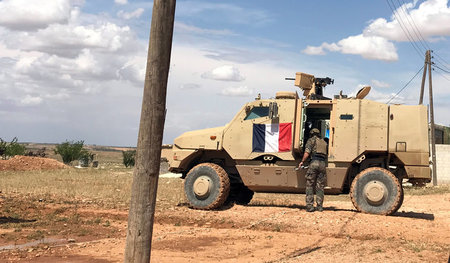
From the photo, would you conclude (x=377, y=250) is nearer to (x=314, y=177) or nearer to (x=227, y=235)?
(x=227, y=235)

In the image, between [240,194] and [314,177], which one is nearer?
[314,177]

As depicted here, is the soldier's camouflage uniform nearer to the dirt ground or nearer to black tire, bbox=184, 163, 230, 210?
the dirt ground

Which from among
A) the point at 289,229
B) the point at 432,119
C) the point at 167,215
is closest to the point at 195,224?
the point at 167,215

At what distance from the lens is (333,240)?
1017cm

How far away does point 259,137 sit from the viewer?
13.5 metres

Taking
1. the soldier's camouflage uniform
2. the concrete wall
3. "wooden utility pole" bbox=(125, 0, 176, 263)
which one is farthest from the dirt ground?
the concrete wall

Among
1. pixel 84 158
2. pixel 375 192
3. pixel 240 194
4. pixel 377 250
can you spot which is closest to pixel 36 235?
pixel 377 250

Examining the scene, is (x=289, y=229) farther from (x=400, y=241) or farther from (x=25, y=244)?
(x=25, y=244)

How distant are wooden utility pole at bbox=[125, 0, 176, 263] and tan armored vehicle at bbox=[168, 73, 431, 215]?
7487mm

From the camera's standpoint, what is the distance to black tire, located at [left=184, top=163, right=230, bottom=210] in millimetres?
13422

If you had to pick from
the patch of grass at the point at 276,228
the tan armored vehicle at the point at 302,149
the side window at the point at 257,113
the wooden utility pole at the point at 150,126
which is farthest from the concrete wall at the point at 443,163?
the wooden utility pole at the point at 150,126

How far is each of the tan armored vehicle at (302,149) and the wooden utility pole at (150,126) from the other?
24.6ft

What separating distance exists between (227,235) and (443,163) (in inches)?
971

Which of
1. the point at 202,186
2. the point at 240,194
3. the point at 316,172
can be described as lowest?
the point at 240,194
